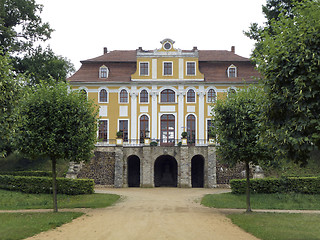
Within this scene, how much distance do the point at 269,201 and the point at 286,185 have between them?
3.01 meters

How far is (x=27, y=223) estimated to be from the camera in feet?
44.7

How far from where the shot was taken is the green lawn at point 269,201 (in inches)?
805

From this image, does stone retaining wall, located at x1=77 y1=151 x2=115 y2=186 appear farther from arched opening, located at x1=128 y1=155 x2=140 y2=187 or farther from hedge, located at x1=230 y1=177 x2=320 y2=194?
hedge, located at x1=230 y1=177 x2=320 y2=194

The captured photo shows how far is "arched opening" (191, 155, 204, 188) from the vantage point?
3709 cm

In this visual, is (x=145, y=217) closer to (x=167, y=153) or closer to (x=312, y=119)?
(x=312, y=119)

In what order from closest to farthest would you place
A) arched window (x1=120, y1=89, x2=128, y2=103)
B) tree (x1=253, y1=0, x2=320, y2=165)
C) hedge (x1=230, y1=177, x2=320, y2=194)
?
tree (x1=253, y1=0, x2=320, y2=165) < hedge (x1=230, y1=177, x2=320, y2=194) < arched window (x1=120, y1=89, x2=128, y2=103)

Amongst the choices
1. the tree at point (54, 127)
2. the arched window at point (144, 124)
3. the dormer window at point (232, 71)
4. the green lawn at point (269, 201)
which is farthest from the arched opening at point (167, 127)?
the tree at point (54, 127)

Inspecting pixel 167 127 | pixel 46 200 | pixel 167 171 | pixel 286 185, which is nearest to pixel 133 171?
pixel 167 171

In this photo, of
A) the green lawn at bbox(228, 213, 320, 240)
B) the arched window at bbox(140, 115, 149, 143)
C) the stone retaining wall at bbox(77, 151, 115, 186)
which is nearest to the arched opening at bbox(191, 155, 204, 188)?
the arched window at bbox(140, 115, 149, 143)

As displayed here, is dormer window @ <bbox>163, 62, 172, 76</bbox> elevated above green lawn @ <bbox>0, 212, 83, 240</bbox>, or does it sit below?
above

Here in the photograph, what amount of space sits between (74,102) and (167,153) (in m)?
16.9

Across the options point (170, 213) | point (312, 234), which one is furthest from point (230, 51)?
point (312, 234)

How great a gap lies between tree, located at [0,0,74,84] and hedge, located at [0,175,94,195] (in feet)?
40.4

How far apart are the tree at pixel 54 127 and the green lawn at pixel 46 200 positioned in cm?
401
